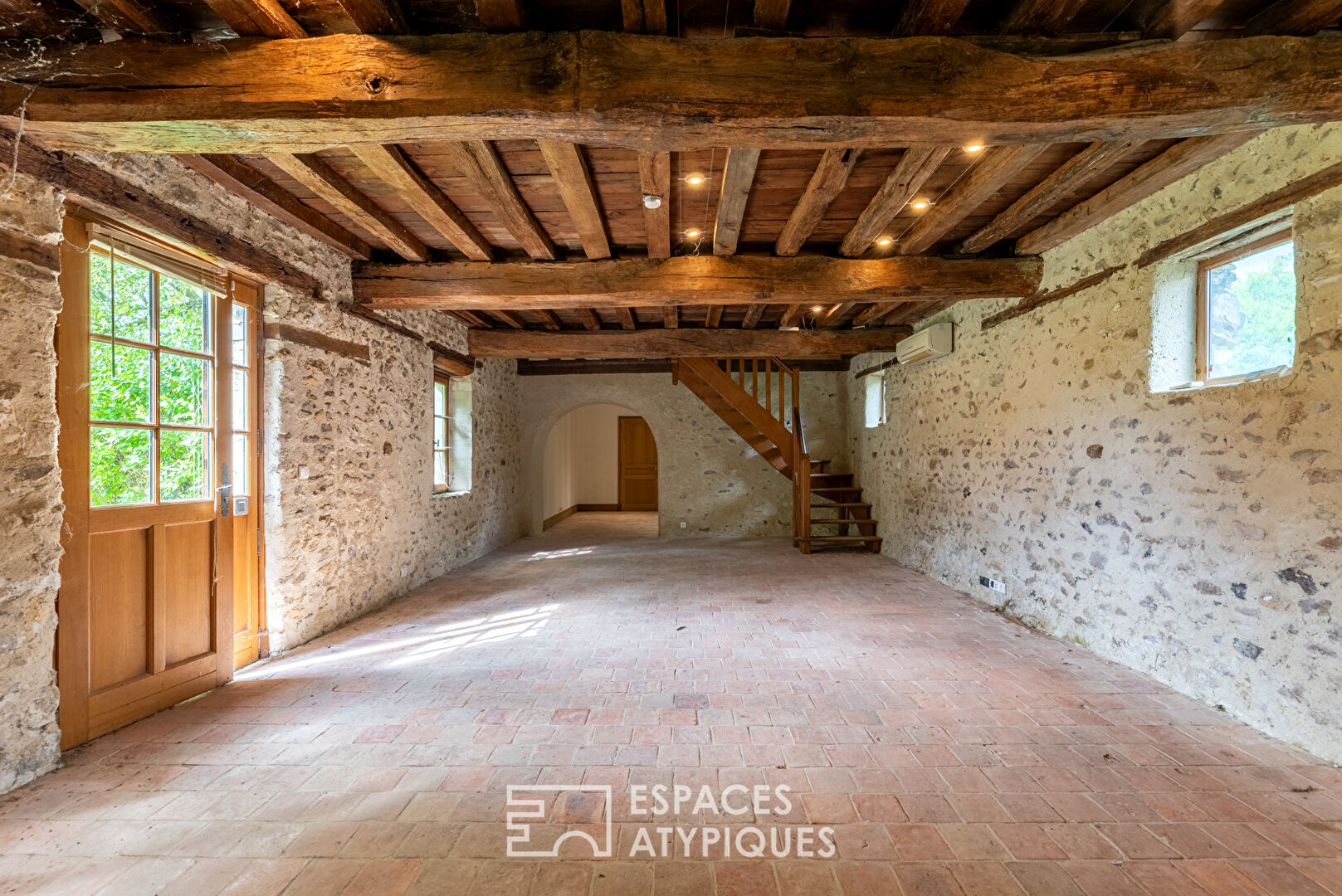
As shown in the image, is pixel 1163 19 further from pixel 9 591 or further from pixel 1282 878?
pixel 9 591

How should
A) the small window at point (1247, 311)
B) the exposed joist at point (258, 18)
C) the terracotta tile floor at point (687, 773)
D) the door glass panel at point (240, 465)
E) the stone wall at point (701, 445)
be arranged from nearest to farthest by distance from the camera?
the terracotta tile floor at point (687, 773) < the exposed joist at point (258, 18) < the small window at point (1247, 311) < the door glass panel at point (240, 465) < the stone wall at point (701, 445)

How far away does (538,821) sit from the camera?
1.94 m

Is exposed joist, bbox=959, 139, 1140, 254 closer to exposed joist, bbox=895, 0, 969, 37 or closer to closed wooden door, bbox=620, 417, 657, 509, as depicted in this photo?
exposed joist, bbox=895, 0, 969, 37

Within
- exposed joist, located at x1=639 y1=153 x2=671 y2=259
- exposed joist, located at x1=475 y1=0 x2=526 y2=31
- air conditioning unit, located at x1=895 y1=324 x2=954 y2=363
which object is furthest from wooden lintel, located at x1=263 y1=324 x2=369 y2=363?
air conditioning unit, located at x1=895 y1=324 x2=954 y2=363

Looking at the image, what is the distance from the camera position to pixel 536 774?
221 cm

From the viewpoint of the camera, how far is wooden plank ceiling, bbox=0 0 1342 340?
1915 millimetres

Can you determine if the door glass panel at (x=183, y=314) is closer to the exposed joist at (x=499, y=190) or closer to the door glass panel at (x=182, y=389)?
the door glass panel at (x=182, y=389)

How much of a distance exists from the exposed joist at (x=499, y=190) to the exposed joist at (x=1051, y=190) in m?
2.58

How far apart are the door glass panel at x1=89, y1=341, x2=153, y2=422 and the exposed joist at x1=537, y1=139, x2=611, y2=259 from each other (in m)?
2.12

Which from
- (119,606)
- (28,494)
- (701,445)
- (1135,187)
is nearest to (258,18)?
(28,494)

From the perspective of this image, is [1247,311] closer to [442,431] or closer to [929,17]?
[929,17]

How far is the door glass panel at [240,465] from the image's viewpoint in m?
3.27

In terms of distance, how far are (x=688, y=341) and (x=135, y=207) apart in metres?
4.63

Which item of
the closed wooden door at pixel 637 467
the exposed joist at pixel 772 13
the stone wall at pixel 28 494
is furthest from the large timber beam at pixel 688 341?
the closed wooden door at pixel 637 467
